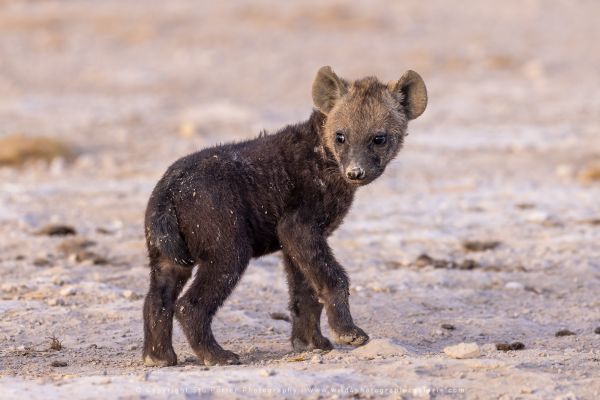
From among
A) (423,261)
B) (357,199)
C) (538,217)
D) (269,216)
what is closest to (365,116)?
(269,216)

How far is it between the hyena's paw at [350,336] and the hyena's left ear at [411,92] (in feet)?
4.77

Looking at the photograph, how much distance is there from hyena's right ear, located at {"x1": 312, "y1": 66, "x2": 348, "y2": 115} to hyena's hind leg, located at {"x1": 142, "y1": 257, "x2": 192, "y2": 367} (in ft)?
4.15

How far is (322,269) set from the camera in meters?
6.56

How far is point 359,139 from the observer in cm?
686

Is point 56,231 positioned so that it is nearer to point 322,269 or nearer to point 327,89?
point 327,89

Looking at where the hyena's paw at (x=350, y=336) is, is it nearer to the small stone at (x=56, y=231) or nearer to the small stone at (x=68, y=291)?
the small stone at (x=68, y=291)

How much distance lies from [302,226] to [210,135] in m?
9.23

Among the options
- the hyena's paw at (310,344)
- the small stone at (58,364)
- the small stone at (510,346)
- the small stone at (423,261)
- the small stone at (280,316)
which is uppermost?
the small stone at (423,261)

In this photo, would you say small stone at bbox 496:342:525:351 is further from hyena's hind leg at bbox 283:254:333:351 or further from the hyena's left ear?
the hyena's left ear

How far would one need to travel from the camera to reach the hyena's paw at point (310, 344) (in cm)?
695

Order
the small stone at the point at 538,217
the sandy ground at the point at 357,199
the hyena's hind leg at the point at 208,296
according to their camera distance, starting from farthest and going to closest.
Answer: the small stone at the point at 538,217
the hyena's hind leg at the point at 208,296
the sandy ground at the point at 357,199

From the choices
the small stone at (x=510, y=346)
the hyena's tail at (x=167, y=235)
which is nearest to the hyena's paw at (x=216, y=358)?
the hyena's tail at (x=167, y=235)

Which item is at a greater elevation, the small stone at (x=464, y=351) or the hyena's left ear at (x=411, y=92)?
the hyena's left ear at (x=411, y=92)

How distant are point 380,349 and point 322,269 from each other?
53 centimetres
